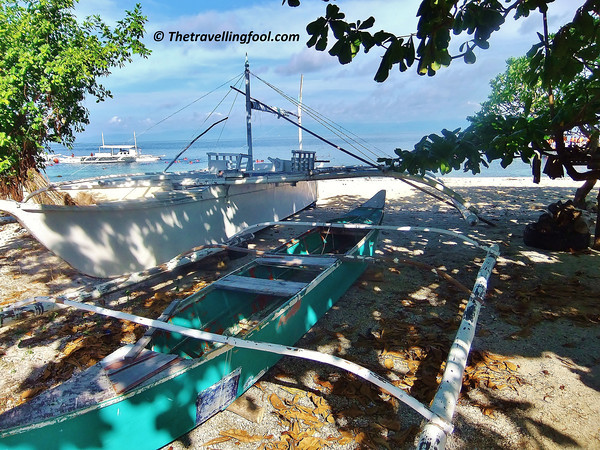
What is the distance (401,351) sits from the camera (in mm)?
4562

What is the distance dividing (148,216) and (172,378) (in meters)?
5.33

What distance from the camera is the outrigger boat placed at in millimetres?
2445

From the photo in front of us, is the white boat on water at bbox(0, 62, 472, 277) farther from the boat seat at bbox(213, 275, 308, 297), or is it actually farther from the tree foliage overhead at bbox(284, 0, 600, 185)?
the boat seat at bbox(213, 275, 308, 297)

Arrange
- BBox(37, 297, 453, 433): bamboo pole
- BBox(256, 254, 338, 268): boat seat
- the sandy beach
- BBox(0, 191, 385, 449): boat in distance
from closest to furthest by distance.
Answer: BBox(37, 297, 453, 433): bamboo pole < BBox(0, 191, 385, 449): boat in distance < the sandy beach < BBox(256, 254, 338, 268): boat seat

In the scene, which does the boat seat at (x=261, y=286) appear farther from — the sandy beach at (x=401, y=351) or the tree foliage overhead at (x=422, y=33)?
the tree foliage overhead at (x=422, y=33)

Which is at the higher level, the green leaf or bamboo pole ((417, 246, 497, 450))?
the green leaf

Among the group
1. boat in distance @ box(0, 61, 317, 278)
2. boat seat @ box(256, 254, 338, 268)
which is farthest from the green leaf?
boat in distance @ box(0, 61, 317, 278)

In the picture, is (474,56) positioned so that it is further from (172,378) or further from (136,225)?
(136,225)

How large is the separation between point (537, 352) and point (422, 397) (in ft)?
5.81

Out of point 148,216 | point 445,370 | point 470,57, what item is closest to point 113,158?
point 148,216

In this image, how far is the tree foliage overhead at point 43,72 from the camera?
8.98 meters

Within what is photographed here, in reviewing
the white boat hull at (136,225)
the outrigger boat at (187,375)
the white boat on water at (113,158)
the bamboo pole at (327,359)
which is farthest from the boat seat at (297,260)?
the white boat on water at (113,158)

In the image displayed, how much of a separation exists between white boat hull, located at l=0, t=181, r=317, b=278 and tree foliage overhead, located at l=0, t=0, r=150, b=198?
436cm

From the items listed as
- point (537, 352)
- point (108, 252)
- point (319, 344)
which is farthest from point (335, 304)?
point (108, 252)
